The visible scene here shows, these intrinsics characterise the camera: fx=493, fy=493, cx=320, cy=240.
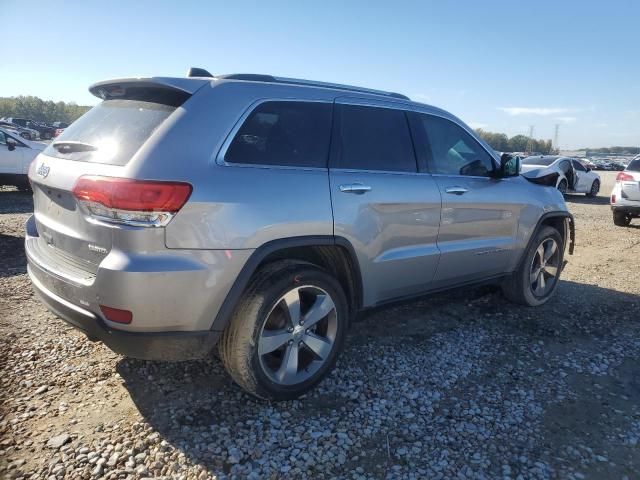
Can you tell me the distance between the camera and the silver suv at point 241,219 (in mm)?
2418

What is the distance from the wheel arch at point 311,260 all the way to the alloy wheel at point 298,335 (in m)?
0.24

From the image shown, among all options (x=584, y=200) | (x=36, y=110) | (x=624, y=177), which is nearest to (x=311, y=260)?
(x=624, y=177)

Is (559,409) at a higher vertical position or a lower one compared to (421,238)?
lower

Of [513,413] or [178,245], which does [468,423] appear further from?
[178,245]

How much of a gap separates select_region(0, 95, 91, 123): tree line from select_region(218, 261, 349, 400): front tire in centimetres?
11426

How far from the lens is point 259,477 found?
7.77 ft

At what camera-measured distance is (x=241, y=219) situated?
259 cm

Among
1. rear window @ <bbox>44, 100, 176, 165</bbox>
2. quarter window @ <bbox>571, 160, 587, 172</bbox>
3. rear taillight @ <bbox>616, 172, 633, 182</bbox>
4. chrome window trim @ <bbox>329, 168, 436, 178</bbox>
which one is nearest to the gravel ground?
chrome window trim @ <bbox>329, 168, 436, 178</bbox>

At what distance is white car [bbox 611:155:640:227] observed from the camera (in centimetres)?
1035

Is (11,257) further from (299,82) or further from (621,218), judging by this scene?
(621,218)

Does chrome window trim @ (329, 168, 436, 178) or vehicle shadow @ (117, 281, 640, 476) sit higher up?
chrome window trim @ (329, 168, 436, 178)

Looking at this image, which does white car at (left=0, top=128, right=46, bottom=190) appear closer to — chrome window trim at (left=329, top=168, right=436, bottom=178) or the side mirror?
chrome window trim at (left=329, top=168, right=436, bottom=178)

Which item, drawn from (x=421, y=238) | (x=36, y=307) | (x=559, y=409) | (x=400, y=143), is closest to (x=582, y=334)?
(x=559, y=409)

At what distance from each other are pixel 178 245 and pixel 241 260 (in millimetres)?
353
